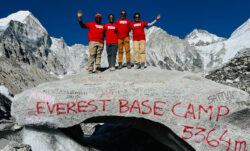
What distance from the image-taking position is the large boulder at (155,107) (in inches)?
224

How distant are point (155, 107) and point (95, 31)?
3.30m

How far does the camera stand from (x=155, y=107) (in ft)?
19.3

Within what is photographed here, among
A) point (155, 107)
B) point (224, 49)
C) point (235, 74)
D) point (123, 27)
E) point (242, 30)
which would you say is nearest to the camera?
point (155, 107)

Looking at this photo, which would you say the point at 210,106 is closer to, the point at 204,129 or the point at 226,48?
the point at 204,129

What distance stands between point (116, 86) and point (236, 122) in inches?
123

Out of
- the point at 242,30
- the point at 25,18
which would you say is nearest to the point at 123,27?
the point at 25,18

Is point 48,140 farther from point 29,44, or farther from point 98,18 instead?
point 29,44

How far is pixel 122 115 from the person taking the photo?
5953mm

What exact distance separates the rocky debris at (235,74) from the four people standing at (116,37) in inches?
232

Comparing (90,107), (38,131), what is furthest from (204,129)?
(38,131)

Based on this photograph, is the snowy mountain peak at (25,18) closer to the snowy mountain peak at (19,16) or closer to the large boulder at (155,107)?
the snowy mountain peak at (19,16)

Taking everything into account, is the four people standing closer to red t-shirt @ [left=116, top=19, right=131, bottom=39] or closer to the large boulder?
red t-shirt @ [left=116, top=19, right=131, bottom=39]

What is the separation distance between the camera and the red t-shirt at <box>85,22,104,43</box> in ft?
24.7

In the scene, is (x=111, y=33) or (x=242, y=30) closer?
(x=111, y=33)
